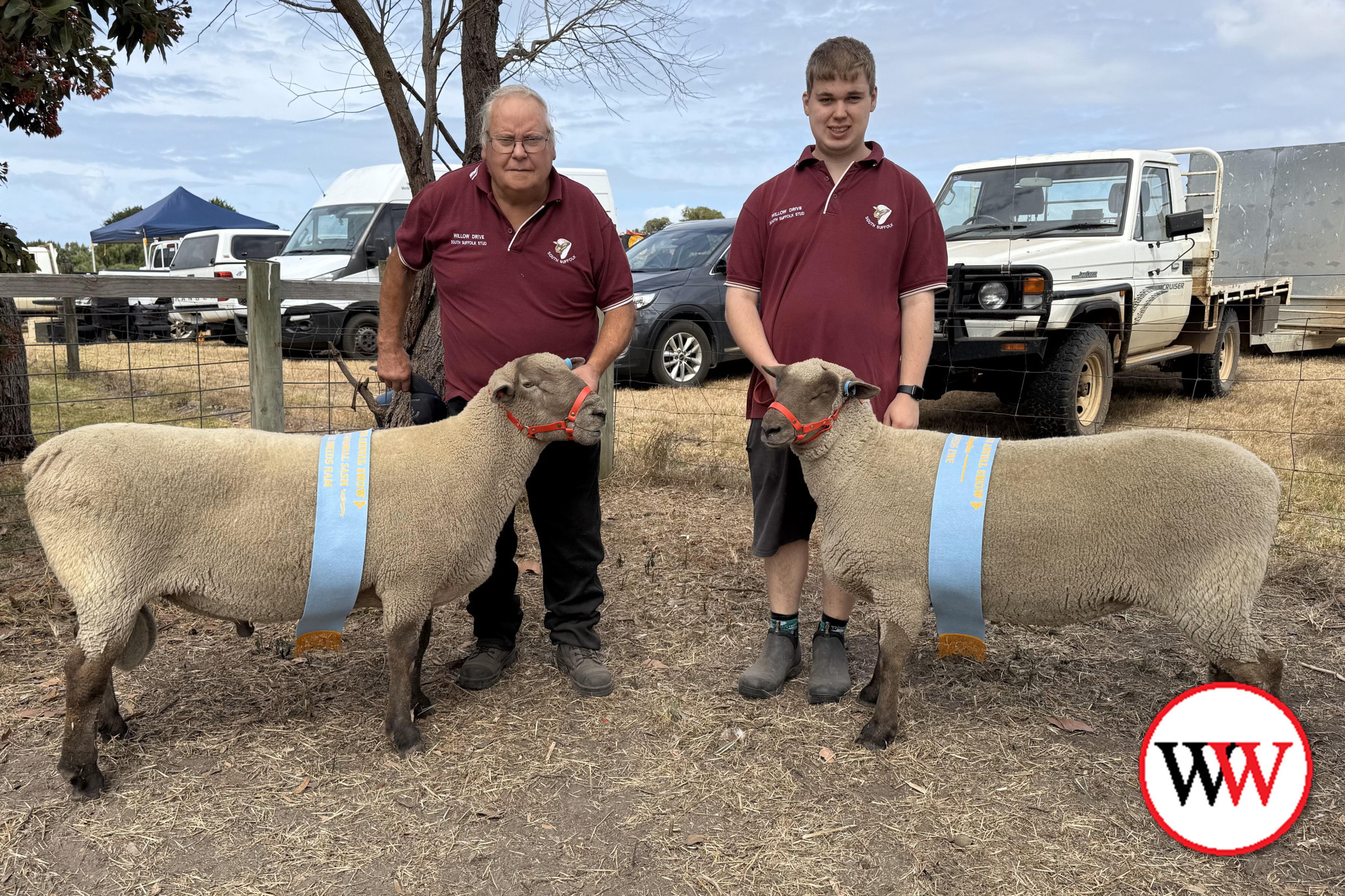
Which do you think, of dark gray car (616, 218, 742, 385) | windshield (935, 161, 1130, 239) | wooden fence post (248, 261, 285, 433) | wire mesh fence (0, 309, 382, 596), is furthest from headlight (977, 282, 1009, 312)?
wooden fence post (248, 261, 285, 433)

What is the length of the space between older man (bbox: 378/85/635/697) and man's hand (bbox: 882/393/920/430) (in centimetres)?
109

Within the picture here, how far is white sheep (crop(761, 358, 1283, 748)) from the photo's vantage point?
292cm

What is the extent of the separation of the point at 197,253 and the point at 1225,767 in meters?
18.4

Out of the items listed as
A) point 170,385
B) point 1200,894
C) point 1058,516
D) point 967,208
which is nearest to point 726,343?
point 967,208

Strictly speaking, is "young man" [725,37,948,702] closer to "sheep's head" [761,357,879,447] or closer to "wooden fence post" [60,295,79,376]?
"sheep's head" [761,357,879,447]

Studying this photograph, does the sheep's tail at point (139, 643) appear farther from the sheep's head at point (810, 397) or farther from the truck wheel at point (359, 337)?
the truck wheel at point (359, 337)

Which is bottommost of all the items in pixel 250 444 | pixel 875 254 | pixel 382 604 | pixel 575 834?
pixel 575 834

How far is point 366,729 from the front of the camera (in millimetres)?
3393

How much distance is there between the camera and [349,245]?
41.6 feet

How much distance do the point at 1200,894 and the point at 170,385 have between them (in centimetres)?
1133

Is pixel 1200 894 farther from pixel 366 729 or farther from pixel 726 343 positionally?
pixel 726 343

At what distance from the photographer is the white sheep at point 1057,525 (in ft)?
9.58

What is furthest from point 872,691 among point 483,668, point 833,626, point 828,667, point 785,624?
point 483,668

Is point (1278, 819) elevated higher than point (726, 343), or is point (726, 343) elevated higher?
point (726, 343)
